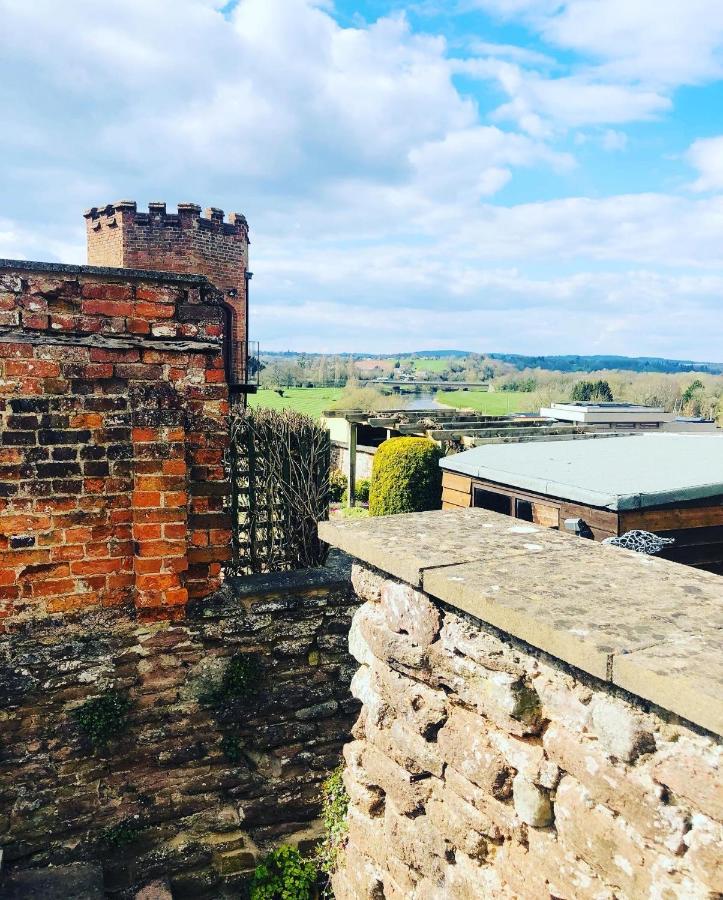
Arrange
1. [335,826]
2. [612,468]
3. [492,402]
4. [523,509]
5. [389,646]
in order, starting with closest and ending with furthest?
[389,646]
[335,826]
[612,468]
[523,509]
[492,402]

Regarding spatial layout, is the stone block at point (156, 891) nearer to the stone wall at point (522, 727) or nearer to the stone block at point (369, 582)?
the stone wall at point (522, 727)

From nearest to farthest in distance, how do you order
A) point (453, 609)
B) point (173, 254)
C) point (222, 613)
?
point (453, 609) → point (222, 613) → point (173, 254)

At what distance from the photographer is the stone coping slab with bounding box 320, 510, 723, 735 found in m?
1.33

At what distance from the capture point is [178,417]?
353 cm

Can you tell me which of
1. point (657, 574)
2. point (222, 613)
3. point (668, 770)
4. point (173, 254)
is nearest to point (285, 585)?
point (222, 613)

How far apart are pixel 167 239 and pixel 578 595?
1691cm

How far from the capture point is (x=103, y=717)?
353cm

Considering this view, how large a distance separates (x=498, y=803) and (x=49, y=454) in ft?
9.11

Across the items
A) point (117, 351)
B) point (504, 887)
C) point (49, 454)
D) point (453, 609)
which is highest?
point (117, 351)

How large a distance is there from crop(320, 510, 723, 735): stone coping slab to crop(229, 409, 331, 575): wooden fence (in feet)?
7.98

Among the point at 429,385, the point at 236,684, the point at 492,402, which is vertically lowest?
the point at 236,684

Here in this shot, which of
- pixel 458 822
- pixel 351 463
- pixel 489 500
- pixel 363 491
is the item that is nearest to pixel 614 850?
pixel 458 822

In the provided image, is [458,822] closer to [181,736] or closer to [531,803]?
[531,803]

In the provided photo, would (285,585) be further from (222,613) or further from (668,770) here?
(668,770)
